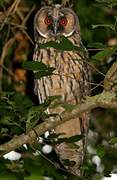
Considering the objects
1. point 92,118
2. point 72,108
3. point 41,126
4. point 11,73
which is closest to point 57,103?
point 72,108

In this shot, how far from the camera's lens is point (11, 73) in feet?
14.1

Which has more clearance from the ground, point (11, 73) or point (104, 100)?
point (104, 100)

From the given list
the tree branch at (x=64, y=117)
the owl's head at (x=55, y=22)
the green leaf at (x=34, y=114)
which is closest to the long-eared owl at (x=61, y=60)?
the owl's head at (x=55, y=22)

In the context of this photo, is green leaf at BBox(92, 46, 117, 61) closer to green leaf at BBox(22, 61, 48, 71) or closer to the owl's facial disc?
green leaf at BBox(22, 61, 48, 71)

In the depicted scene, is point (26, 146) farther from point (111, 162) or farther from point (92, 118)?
point (92, 118)

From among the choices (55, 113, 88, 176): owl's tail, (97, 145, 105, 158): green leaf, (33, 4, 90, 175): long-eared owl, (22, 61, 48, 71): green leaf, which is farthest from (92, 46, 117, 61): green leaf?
(55, 113, 88, 176): owl's tail

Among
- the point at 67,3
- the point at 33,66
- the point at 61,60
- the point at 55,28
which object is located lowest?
the point at 61,60

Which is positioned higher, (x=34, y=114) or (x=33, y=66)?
(x=33, y=66)

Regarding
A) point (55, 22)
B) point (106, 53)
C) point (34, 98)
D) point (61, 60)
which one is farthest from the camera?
point (34, 98)

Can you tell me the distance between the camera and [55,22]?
11.7 ft

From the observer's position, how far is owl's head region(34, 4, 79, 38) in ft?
11.7

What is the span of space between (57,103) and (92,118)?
7.79ft

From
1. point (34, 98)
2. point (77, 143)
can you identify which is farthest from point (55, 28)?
point (34, 98)

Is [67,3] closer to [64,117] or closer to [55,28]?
[55,28]
